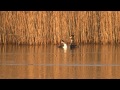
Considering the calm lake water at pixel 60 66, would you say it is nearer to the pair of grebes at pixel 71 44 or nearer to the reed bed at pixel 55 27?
the pair of grebes at pixel 71 44

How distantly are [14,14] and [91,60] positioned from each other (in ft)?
13.4

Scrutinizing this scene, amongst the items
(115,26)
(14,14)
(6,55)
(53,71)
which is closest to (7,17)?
(14,14)

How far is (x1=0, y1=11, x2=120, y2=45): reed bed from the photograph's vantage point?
35.8 feet

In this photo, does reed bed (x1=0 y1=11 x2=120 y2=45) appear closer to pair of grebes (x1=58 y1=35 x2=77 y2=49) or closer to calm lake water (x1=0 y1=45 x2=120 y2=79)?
pair of grebes (x1=58 y1=35 x2=77 y2=49)

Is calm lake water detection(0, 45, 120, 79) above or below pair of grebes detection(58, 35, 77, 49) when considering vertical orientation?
below

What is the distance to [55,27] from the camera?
11.1 meters

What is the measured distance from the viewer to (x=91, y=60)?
7.25 meters

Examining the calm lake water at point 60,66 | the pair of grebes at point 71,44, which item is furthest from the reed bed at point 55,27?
the calm lake water at point 60,66

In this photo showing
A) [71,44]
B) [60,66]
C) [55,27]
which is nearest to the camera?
[60,66]

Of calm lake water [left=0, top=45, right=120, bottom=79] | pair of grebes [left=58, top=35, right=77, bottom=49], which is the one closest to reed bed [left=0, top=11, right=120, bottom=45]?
pair of grebes [left=58, top=35, right=77, bottom=49]

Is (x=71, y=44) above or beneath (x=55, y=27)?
beneath

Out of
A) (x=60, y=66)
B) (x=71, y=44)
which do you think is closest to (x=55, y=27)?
(x=71, y=44)

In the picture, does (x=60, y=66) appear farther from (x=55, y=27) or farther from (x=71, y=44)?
(x=55, y=27)

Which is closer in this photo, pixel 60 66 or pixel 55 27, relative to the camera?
pixel 60 66
